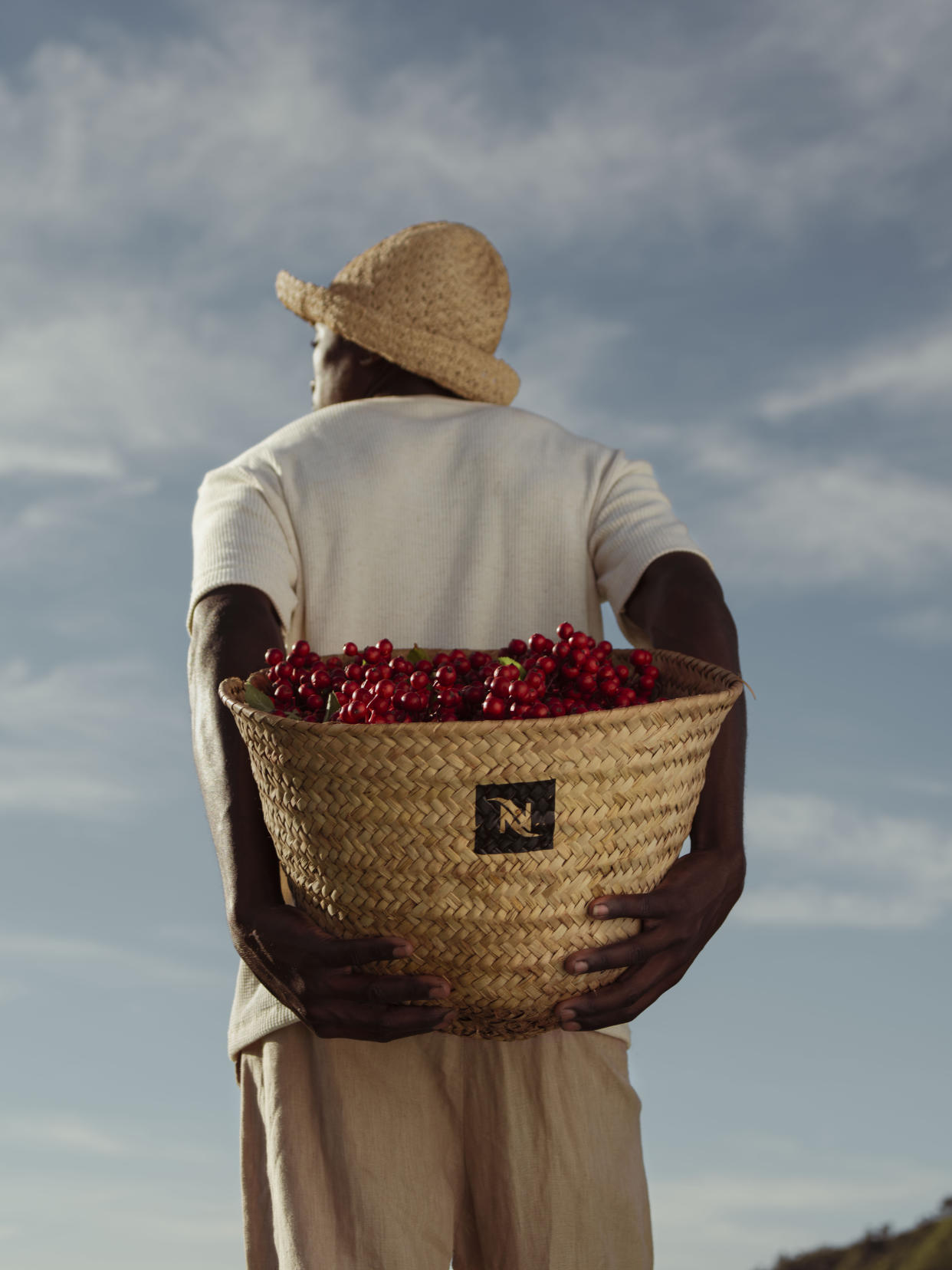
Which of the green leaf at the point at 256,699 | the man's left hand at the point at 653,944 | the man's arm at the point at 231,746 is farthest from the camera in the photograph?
the man's arm at the point at 231,746

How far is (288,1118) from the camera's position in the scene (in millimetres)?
2984

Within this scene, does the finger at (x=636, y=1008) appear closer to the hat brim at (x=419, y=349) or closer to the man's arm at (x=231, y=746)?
the man's arm at (x=231, y=746)

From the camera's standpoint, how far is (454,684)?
249 cm

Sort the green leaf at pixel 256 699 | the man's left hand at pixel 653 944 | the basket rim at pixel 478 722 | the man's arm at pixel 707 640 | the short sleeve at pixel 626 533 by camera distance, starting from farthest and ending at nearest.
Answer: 1. the short sleeve at pixel 626 533
2. the man's arm at pixel 707 640
3. the green leaf at pixel 256 699
4. the man's left hand at pixel 653 944
5. the basket rim at pixel 478 722

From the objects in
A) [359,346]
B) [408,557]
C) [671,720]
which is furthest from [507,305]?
[671,720]

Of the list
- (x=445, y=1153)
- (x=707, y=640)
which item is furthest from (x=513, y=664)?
(x=445, y=1153)

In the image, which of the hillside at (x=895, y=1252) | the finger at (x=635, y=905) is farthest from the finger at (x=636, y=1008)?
the hillside at (x=895, y=1252)

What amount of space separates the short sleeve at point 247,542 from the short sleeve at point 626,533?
0.83 m

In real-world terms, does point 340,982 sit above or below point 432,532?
below

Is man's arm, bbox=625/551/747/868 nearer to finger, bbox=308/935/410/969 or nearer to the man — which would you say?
the man

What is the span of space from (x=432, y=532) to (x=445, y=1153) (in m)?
1.57

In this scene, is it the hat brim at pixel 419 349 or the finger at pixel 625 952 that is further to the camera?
the hat brim at pixel 419 349

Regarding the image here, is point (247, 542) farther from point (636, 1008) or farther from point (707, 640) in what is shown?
point (636, 1008)

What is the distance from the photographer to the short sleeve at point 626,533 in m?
3.23
